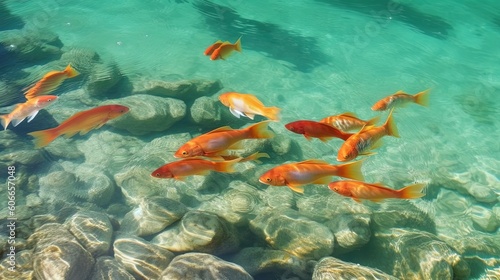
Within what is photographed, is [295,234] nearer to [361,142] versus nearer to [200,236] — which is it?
[200,236]

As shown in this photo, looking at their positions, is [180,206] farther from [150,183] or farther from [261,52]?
[261,52]

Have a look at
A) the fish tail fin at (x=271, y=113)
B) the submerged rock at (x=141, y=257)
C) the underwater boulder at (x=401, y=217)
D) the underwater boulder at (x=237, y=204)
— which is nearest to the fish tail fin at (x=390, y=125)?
the fish tail fin at (x=271, y=113)

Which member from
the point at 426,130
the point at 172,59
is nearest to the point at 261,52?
the point at 172,59

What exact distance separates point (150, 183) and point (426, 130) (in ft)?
20.1

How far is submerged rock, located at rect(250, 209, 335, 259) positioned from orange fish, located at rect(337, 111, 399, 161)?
1472 mm

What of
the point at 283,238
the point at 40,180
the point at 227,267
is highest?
the point at 227,267

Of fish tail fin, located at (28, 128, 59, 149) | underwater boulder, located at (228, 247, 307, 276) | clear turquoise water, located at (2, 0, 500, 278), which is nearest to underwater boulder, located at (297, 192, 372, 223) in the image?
underwater boulder, located at (228, 247, 307, 276)

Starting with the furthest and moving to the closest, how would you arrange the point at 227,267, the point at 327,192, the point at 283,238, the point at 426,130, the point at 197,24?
the point at 197,24
the point at 426,130
the point at 327,192
the point at 283,238
the point at 227,267

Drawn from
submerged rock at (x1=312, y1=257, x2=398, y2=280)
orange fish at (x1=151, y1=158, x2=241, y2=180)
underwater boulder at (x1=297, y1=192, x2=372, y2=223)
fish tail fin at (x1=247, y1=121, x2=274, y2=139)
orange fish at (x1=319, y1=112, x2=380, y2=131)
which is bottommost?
underwater boulder at (x1=297, y1=192, x2=372, y2=223)

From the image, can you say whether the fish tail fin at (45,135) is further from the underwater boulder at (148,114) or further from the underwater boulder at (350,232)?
the underwater boulder at (350,232)

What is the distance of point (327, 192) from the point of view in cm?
589

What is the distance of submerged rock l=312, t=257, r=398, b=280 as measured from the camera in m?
3.76

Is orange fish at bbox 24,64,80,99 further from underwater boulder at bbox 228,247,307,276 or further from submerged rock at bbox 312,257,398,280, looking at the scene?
submerged rock at bbox 312,257,398,280

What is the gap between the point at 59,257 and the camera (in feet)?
12.1
